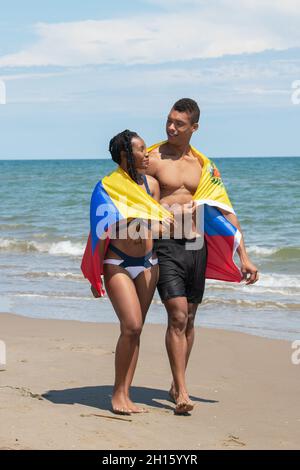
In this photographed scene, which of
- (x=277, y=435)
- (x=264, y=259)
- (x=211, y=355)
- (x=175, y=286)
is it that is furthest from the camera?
(x=264, y=259)

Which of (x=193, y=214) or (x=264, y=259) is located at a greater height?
(x=193, y=214)

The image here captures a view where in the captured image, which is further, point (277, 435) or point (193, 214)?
point (193, 214)

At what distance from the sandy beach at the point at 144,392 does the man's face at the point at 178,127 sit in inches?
69.1

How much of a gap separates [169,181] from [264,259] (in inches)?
386

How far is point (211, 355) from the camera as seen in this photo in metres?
8.11

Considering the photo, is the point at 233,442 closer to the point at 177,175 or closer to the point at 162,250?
the point at 162,250

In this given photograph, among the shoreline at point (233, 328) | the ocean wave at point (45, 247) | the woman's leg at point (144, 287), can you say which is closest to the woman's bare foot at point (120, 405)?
the woman's leg at point (144, 287)

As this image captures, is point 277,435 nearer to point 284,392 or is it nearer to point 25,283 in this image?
point 284,392

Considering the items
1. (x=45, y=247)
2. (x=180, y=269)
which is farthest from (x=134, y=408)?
(x=45, y=247)

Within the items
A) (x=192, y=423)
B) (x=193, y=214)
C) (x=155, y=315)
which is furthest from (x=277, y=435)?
(x=155, y=315)

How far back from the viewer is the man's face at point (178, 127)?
611 centimetres

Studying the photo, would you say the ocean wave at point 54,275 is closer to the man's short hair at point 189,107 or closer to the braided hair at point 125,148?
the man's short hair at point 189,107

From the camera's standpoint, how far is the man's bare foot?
19.2 feet

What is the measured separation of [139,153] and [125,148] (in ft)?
0.30
